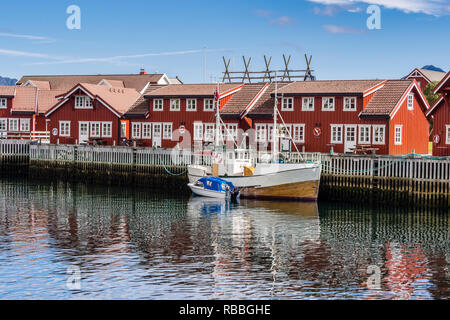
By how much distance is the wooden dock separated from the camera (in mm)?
Answer: 47125

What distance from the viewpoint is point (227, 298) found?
78.2 feet

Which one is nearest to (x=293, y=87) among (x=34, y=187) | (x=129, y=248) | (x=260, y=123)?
(x=260, y=123)

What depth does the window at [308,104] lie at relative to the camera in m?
58.2

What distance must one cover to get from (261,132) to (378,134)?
35.8 ft

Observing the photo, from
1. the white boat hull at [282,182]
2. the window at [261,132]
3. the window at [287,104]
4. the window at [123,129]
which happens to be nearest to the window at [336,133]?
the window at [287,104]

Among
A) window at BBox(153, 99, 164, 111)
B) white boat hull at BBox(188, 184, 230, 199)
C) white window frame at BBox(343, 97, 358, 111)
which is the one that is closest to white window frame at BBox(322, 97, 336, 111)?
white window frame at BBox(343, 97, 358, 111)

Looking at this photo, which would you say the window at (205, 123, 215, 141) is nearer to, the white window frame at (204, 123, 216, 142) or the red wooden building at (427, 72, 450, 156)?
the white window frame at (204, 123, 216, 142)

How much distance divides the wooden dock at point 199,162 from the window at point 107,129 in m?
3.64

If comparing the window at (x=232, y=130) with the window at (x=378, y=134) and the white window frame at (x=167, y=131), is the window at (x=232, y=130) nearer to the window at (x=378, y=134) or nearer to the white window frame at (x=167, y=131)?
the white window frame at (x=167, y=131)

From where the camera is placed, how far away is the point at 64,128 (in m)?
72.2

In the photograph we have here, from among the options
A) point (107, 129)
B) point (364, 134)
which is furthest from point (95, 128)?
point (364, 134)

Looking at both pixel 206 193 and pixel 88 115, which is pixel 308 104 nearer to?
pixel 206 193

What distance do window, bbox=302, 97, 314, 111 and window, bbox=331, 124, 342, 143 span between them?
261 centimetres

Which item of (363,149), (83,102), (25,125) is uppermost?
(83,102)
